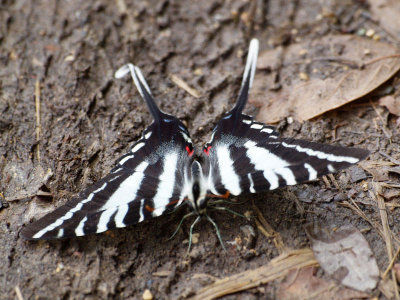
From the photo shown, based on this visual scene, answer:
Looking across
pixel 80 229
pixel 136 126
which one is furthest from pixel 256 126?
pixel 80 229

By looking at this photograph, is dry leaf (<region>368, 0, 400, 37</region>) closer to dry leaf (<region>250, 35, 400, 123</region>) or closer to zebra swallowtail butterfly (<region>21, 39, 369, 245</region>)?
dry leaf (<region>250, 35, 400, 123</region>)

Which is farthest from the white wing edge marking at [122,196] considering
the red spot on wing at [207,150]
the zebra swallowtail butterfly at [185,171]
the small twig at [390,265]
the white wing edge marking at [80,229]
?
the small twig at [390,265]

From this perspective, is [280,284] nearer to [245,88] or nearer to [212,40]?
[245,88]

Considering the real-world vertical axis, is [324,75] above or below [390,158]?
above

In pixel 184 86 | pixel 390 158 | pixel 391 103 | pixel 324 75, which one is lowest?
pixel 390 158

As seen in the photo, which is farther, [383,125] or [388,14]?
[388,14]

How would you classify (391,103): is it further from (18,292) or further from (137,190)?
(18,292)

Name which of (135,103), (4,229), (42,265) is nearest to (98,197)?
(42,265)
